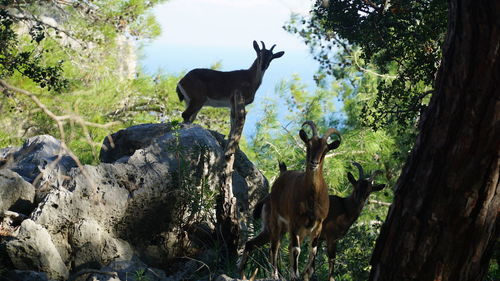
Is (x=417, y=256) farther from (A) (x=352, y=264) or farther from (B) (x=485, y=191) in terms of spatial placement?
(A) (x=352, y=264)

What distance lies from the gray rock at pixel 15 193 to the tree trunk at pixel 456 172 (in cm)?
491

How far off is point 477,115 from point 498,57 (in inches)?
16.3

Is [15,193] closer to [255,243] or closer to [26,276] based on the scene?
[26,276]

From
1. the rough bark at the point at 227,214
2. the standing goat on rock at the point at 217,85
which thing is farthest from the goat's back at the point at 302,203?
the standing goat on rock at the point at 217,85

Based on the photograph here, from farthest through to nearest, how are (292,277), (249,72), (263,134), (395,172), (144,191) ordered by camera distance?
(263,134), (395,172), (249,72), (144,191), (292,277)

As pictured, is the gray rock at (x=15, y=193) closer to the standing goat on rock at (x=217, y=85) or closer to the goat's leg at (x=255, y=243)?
the goat's leg at (x=255, y=243)

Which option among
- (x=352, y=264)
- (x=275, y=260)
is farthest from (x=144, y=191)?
(x=352, y=264)

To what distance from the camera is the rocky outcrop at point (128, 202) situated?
7.84 meters

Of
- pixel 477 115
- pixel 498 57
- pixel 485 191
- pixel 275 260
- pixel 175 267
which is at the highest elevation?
pixel 498 57

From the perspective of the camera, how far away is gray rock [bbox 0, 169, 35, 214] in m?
8.17

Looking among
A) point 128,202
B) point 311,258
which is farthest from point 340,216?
point 128,202

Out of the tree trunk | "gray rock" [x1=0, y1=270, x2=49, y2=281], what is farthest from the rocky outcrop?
the tree trunk

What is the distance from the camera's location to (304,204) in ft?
25.5

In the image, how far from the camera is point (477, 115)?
4.71 m
